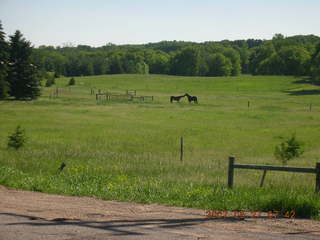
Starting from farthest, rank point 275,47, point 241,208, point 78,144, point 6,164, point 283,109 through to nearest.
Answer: point 275,47, point 283,109, point 78,144, point 6,164, point 241,208

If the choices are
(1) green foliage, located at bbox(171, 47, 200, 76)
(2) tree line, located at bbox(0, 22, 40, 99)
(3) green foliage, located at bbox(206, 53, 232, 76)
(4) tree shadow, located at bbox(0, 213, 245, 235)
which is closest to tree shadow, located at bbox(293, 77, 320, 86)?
(3) green foliage, located at bbox(206, 53, 232, 76)

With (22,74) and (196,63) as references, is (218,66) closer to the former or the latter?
(196,63)

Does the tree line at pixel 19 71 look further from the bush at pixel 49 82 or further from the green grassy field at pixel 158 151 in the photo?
the bush at pixel 49 82

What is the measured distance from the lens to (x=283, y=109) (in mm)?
58406

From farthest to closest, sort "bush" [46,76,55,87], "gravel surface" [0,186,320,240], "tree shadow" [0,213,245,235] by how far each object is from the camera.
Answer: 1. "bush" [46,76,55,87]
2. "tree shadow" [0,213,245,235]
3. "gravel surface" [0,186,320,240]

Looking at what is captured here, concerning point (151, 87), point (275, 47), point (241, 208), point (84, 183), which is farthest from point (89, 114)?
point (275, 47)

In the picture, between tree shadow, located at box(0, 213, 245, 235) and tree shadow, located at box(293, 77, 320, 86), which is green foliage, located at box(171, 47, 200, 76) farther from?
tree shadow, located at box(0, 213, 245, 235)

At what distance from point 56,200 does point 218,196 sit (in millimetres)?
3689

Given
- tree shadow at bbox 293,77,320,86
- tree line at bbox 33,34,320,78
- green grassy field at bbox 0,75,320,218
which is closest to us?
green grassy field at bbox 0,75,320,218

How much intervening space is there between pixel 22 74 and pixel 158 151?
42.1 meters

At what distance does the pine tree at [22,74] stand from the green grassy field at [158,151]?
3.71 metres

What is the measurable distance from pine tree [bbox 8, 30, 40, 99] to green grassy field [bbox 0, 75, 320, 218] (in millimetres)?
3705

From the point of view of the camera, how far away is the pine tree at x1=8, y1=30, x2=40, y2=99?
63812 mm

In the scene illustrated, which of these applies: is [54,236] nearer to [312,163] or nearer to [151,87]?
[312,163]
